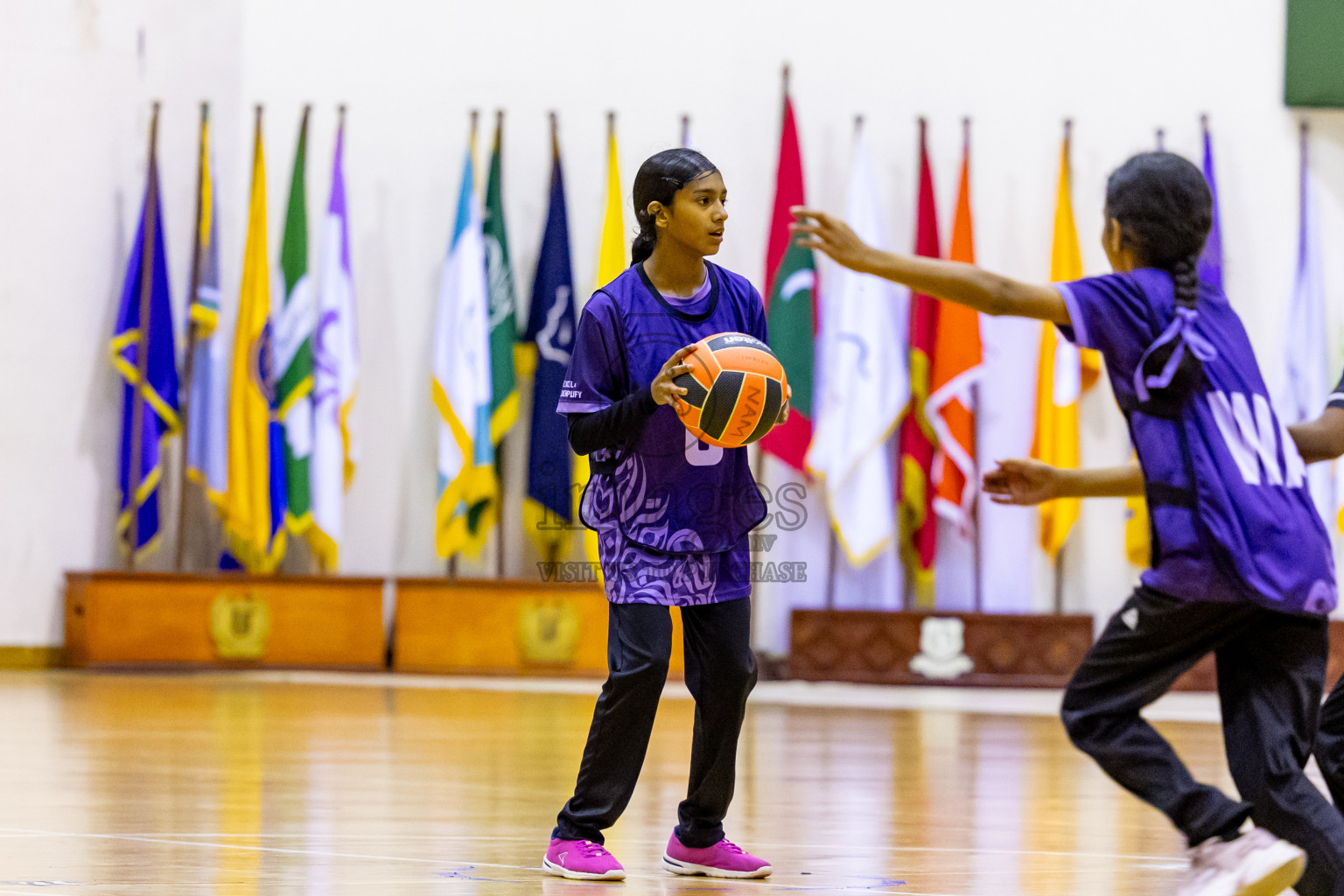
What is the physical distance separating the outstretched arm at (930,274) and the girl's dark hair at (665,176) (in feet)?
2.82

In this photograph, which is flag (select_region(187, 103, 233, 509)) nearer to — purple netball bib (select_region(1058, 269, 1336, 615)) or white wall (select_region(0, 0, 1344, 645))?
white wall (select_region(0, 0, 1344, 645))

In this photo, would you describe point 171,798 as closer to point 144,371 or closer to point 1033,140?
point 144,371

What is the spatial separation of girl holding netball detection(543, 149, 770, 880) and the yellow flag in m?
4.84

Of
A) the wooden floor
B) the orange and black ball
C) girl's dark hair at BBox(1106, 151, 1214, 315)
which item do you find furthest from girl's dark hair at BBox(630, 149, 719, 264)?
the wooden floor

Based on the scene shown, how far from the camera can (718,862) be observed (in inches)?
117

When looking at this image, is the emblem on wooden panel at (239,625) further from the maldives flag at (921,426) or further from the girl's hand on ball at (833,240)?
the girl's hand on ball at (833,240)

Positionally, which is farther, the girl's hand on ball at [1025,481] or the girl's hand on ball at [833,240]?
the girl's hand on ball at [1025,481]

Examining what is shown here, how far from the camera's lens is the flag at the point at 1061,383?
8023 mm

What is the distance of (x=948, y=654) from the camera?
7941mm

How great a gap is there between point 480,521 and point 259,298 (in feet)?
5.73

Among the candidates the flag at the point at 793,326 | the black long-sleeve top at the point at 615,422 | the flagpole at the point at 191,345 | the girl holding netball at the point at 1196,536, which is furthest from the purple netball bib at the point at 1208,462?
the flagpole at the point at 191,345

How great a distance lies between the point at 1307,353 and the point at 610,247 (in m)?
3.79

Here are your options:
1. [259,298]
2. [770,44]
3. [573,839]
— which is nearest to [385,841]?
[573,839]

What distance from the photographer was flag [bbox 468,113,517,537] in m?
8.17
